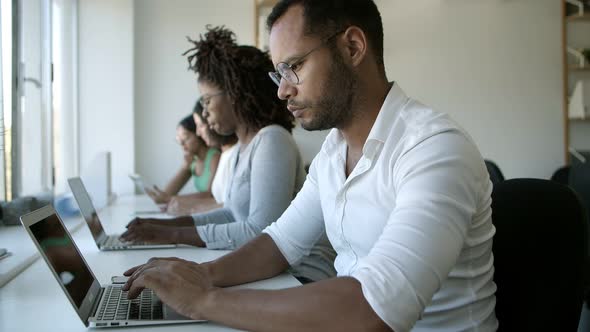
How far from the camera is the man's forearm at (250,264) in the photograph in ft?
4.03

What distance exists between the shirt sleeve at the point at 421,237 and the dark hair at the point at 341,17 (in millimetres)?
386

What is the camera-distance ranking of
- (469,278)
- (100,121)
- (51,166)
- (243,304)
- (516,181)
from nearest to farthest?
1. (243,304)
2. (469,278)
3. (516,181)
4. (51,166)
5. (100,121)

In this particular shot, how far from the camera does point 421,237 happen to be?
793 millimetres

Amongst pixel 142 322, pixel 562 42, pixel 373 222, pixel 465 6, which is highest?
pixel 465 6

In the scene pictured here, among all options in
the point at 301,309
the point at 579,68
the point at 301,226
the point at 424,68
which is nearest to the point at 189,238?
the point at 301,226

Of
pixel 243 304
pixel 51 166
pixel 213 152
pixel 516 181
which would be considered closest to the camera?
pixel 243 304

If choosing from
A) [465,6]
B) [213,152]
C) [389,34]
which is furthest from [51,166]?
Result: [465,6]

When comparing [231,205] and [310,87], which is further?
[231,205]

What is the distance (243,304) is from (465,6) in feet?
13.5

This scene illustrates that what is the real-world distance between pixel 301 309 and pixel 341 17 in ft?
2.12

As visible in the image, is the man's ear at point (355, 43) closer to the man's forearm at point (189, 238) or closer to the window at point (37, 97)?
the man's forearm at point (189, 238)

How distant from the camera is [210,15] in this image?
4.22 m

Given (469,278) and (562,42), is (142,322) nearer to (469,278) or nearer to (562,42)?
(469,278)

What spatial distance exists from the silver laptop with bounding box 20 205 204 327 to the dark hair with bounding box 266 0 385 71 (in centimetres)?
63
